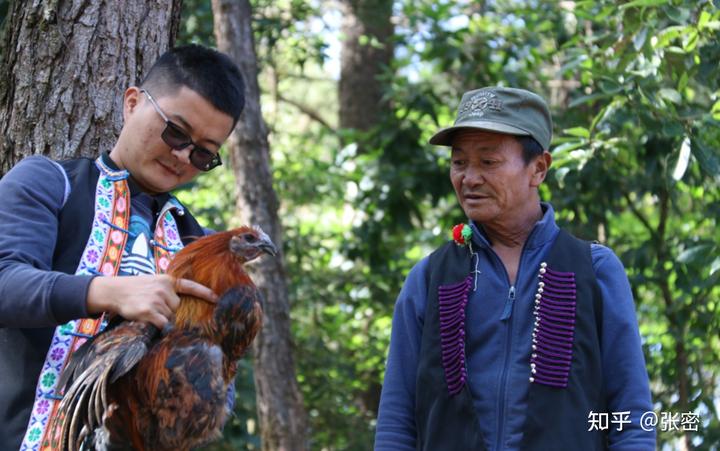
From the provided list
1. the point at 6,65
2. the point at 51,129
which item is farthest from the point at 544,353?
the point at 6,65

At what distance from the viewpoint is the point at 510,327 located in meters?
3.15

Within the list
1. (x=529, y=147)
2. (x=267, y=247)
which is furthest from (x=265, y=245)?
(x=529, y=147)

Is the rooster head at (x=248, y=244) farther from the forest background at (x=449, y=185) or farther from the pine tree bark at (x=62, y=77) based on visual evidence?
the forest background at (x=449, y=185)

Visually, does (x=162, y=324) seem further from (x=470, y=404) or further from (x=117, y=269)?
(x=470, y=404)

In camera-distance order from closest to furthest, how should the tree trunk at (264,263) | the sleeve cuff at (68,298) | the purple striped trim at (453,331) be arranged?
the sleeve cuff at (68,298) < the purple striped trim at (453,331) < the tree trunk at (264,263)

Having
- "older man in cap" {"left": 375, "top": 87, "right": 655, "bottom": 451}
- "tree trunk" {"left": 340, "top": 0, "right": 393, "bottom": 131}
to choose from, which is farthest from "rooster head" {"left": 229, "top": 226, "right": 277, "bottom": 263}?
"tree trunk" {"left": 340, "top": 0, "right": 393, "bottom": 131}

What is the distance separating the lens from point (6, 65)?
3502mm

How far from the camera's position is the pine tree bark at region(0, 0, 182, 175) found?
3416 millimetres

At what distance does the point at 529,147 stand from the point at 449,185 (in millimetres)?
5028

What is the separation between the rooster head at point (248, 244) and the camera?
2920 mm

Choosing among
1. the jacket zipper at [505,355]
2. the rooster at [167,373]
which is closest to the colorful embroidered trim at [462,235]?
the jacket zipper at [505,355]

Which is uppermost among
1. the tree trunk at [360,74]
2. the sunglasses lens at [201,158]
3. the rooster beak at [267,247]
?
the tree trunk at [360,74]

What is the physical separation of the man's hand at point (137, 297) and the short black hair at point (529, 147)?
4.70 ft

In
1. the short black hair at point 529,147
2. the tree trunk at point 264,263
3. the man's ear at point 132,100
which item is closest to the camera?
the man's ear at point 132,100
